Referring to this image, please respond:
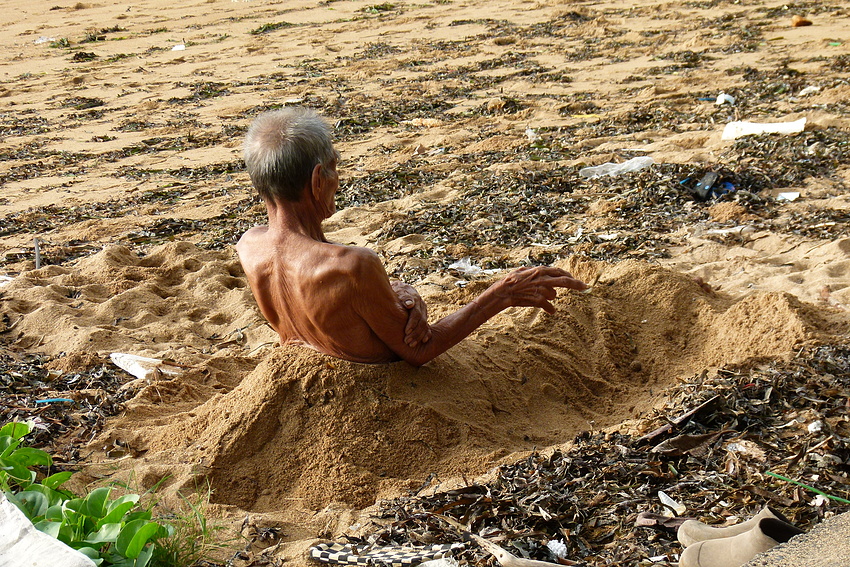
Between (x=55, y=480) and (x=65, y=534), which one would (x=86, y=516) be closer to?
(x=65, y=534)

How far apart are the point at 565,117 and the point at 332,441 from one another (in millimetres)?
5494

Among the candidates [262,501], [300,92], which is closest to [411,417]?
[262,501]

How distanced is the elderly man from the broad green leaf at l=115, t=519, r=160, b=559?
98 cm

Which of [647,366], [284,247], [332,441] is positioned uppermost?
[284,247]

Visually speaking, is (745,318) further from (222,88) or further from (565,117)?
(222,88)

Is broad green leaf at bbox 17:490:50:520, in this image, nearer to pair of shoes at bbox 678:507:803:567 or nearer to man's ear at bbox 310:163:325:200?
man's ear at bbox 310:163:325:200

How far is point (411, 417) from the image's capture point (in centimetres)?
306

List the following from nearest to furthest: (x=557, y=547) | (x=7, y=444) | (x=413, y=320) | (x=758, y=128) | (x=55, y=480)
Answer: (x=557, y=547) < (x=55, y=480) < (x=7, y=444) < (x=413, y=320) < (x=758, y=128)

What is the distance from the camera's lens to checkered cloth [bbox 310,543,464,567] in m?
2.30

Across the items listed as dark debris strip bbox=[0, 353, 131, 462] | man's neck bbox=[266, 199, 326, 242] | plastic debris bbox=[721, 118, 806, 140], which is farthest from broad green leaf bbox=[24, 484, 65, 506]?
plastic debris bbox=[721, 118, 806, 140]

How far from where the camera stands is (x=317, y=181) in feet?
9.25

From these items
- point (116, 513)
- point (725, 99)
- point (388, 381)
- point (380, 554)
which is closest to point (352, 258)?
point (388, 381)

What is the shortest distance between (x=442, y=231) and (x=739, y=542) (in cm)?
377

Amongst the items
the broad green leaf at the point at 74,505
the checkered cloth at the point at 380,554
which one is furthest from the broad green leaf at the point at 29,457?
the checkered cloth at the point at 380,554
